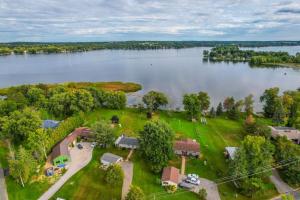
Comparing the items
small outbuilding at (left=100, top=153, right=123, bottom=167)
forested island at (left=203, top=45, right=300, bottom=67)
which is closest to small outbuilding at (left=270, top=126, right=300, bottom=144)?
small outbuilding at (left=100, top=153, right=123, bottom=167)

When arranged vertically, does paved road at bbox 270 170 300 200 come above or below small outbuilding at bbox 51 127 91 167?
below

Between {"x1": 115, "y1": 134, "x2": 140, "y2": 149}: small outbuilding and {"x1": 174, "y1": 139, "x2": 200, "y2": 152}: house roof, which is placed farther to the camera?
{"x1": 115, "y1": 134, "x2": 140, "y2": 149}: small outbuilding

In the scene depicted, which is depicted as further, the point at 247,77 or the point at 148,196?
the point at 247,77

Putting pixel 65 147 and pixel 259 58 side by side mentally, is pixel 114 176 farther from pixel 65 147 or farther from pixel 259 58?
pixel 259 58

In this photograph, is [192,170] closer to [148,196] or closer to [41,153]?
[148,196]

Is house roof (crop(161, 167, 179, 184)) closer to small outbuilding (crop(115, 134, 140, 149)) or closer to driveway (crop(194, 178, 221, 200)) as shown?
driveway (crop(194, 178, 221, 200))

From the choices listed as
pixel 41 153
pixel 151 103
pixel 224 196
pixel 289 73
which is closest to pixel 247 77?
pixel 289 73

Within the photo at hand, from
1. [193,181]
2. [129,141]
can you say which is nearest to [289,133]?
[193,181]
